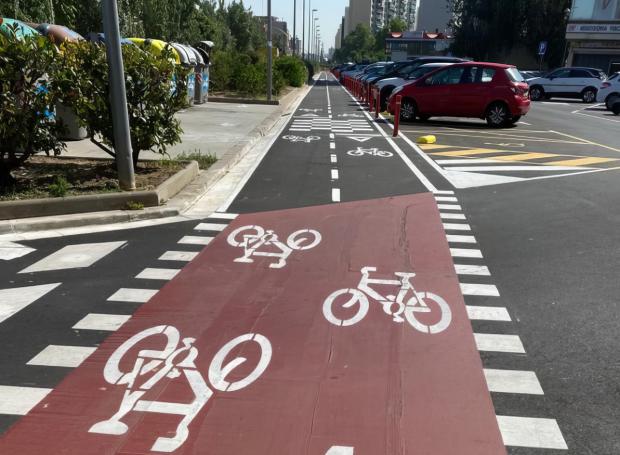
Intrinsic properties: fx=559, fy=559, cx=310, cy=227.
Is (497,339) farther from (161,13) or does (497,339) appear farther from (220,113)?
(161,13)

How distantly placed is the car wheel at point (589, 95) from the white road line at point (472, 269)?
31.4 metres

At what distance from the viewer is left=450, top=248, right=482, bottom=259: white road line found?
6133mm

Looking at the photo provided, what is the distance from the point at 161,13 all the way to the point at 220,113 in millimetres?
16964

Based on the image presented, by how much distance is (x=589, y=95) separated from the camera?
107 ft

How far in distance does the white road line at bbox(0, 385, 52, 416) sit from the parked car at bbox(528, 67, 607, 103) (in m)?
35.0

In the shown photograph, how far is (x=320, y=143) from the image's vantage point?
48.0 ft

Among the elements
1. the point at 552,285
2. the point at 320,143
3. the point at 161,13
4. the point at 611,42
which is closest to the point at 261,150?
the point at 320,143

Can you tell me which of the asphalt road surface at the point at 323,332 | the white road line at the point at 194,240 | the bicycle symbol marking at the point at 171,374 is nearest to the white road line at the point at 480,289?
the asphalt road surface at the point at 323,332

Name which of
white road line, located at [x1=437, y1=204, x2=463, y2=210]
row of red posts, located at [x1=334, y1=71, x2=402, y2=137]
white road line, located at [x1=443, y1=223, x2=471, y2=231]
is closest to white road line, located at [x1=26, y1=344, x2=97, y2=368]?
white road line, located at [x1=443, y1=223, x2=471, y2=231]

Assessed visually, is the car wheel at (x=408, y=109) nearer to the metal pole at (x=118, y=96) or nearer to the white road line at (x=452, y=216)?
the white road line at (x=452, y=216)

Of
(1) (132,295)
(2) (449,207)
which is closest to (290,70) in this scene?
(2) (449,207)

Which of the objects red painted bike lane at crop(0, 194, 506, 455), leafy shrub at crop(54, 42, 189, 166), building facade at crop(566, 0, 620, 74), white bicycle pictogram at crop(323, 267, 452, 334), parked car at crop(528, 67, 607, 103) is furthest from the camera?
building facade at crop(566, 0, 620, 74)

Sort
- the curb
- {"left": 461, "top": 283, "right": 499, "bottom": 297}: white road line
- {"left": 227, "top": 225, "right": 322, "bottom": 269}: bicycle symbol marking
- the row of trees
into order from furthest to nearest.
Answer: the row of trees → the curb → {"left": 227, "top": 225, "right": 322, "bottom": 269}: bicycle symbol marking → {"left": 461, "top": 283, "right": 499, "bottom": 297}: white road line

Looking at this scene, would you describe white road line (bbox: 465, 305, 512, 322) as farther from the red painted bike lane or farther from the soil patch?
the soil patch
